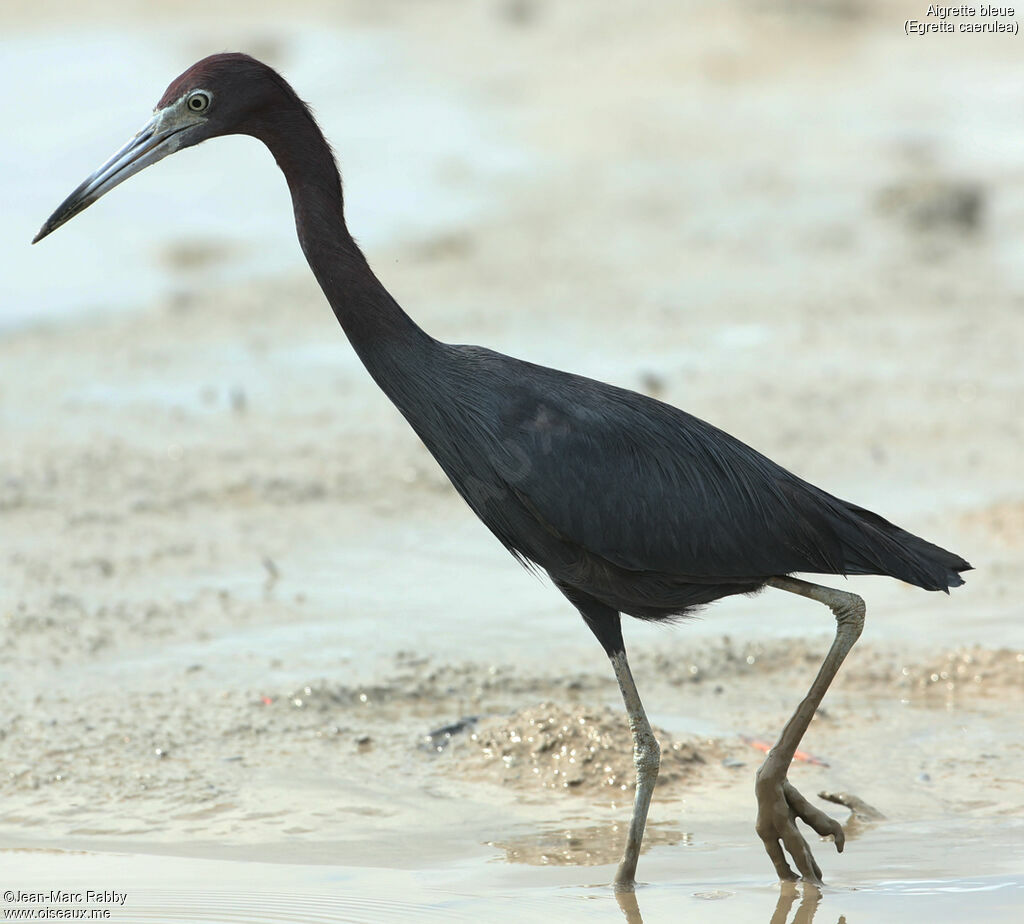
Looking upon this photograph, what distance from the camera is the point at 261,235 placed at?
15.0 meters

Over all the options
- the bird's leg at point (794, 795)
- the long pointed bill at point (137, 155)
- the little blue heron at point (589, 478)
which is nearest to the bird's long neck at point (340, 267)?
the little blue heron at point (589, 478)

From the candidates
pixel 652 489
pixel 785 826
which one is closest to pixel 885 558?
pixel 652 489

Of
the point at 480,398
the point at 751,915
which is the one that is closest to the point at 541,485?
the point at 480,398

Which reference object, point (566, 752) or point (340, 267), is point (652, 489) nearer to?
point (340, 267)

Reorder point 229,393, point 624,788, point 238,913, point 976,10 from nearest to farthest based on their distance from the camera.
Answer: point 238,913 < point 624,788 < point 229,393 < point 976,10

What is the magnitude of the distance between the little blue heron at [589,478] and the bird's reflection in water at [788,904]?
46 millimetres

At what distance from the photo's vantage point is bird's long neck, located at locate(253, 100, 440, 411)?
4.93 metres

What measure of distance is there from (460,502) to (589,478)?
Answer: 3984mm

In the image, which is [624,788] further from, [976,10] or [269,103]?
[976,10]

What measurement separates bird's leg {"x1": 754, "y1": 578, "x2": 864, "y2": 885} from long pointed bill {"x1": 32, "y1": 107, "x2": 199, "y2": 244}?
92.2 inches

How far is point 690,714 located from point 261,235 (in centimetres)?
968

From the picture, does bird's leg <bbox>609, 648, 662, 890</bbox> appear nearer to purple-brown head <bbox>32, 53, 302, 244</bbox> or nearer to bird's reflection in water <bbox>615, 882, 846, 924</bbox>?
bird's reflection in water <bbox>615, 882, 846, 924</bbox>

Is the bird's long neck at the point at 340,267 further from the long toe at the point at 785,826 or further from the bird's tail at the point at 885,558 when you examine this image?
the long toe at the point at 785,826

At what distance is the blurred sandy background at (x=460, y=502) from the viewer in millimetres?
5270
